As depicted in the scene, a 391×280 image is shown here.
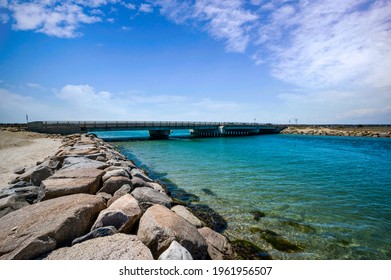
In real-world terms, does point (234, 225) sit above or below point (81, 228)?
below

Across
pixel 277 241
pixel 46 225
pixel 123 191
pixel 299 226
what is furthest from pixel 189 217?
pixel 299 226

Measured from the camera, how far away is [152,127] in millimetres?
47312

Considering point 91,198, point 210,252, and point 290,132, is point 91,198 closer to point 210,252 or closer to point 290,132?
point 210,252

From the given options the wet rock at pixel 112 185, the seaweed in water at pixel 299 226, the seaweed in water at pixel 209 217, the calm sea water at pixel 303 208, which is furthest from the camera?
the seaweed in water at pixel 209 217

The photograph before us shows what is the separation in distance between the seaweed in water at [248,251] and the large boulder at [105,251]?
262 centimetres

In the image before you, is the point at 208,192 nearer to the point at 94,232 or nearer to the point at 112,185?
the point at 112,185

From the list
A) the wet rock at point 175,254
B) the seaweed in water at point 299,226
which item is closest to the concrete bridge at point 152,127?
the seaweed in water at point 299,226

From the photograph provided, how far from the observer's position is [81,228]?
3.75 m

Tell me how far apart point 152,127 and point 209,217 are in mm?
41787

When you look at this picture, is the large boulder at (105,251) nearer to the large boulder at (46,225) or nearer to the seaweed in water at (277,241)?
the large boulder at (46,225)

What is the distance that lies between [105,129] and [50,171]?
1469 inches

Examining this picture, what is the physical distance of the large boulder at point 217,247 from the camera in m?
4.24
